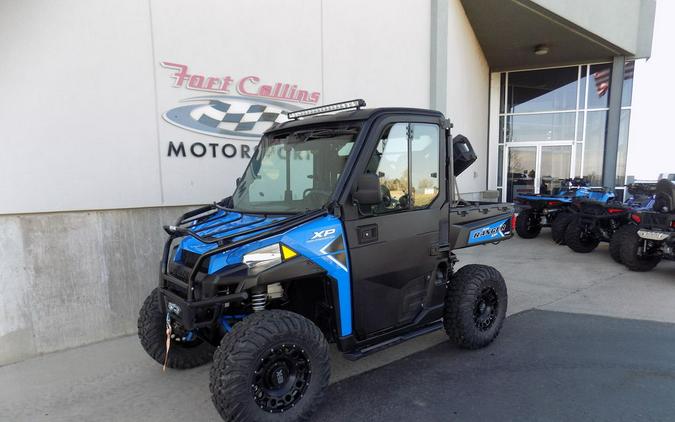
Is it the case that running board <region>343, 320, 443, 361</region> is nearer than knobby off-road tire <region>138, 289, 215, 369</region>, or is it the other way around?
running board <region>343, 320, 443, 361</region>

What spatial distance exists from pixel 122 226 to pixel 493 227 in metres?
4.11

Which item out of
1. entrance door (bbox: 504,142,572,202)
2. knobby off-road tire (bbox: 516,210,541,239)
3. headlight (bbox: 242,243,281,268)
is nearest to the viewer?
headlight (bbox: 242,243,281,268)

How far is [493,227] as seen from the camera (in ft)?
14.4

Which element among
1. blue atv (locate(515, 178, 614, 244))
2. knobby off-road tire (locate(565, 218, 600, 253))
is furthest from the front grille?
blue atv (locate(515, 178, 614, 244))

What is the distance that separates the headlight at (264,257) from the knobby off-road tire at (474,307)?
74.8 inches

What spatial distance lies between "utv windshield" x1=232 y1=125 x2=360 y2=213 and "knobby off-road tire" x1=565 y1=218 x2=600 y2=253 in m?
7.40

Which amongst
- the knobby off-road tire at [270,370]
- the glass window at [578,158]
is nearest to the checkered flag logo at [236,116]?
the knobby off-road tire at [270,370]

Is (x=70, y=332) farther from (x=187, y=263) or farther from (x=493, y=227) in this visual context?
(x=493, y=227)

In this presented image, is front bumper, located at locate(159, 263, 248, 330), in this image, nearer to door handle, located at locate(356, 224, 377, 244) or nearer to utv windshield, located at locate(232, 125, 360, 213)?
utv windshield, located at locate(232, 125, 360, 213)

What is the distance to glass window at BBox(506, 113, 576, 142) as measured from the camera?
14144 mm

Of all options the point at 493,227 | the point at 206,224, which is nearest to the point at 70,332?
the point at 206,224

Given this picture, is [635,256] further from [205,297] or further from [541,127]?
[541,127]

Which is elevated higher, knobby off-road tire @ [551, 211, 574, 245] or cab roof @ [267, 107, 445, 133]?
cab roof @ [267, 107, 445, 133]

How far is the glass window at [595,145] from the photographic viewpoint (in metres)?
13.5
